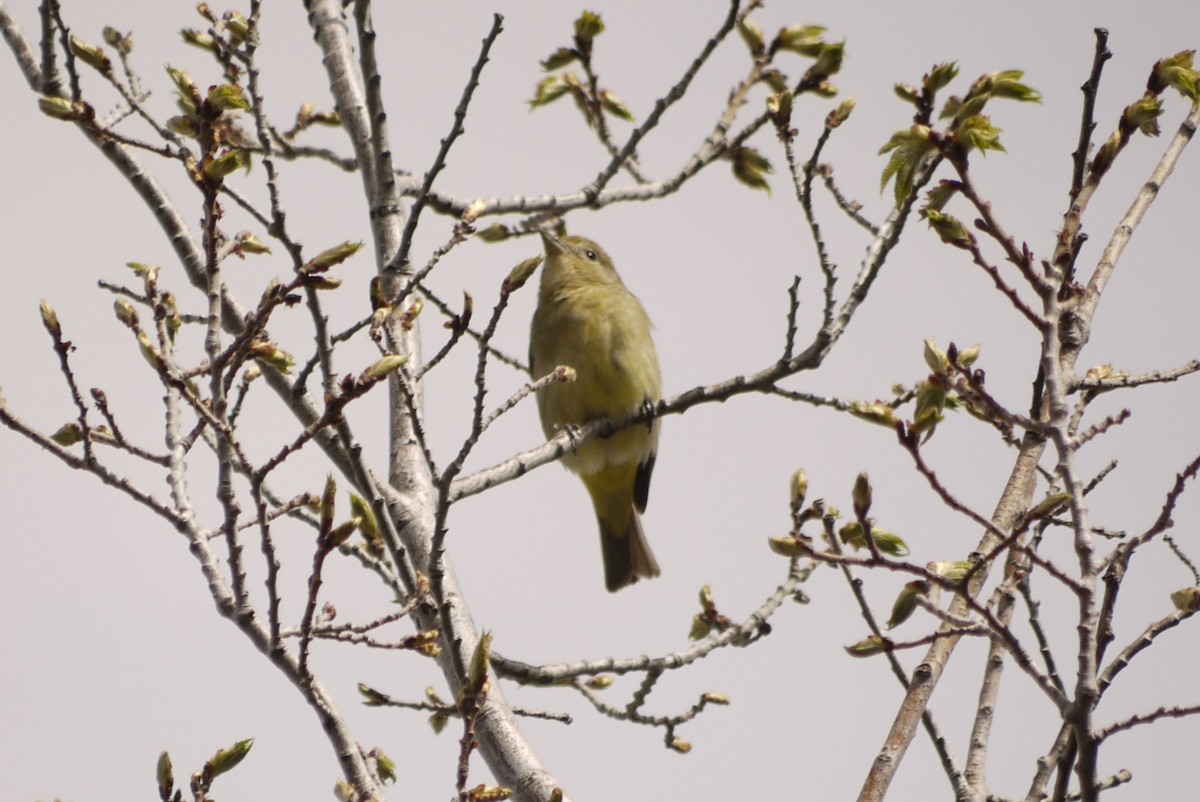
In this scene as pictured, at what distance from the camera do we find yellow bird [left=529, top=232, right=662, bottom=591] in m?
7.10

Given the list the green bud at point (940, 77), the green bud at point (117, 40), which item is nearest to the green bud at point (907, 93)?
the green bud at point (940, 77)

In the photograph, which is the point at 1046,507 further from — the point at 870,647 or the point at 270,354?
the point at 270,354

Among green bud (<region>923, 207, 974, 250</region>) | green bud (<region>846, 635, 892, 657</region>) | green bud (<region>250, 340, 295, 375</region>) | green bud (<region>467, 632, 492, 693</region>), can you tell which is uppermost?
green bud (<region>250, 340, 295, 375</region>)

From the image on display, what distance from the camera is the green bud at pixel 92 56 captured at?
3.75 meters

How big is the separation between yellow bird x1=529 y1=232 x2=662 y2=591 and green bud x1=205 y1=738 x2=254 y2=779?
14.1 feet

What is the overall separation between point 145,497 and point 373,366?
2.02 ft

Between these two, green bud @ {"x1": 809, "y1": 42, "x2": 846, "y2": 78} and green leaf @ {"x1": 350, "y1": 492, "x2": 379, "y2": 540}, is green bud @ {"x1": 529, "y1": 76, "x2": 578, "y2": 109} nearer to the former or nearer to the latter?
green bud @ {"x1": 809, "y1": 42, "x2": 846, "y2": 78}

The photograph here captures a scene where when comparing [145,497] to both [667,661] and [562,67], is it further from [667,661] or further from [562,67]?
[562,67]

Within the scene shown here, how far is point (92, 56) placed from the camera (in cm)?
376

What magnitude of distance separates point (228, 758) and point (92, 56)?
2098 millimetres

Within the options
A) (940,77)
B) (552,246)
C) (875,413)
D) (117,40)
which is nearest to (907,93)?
(940,77)

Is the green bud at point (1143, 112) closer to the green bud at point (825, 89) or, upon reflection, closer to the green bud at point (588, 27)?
the green bud at point (825, 89)

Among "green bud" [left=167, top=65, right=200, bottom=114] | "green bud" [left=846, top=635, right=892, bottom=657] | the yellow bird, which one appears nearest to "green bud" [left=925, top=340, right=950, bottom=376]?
"green bud" [left=846, top=635, right=892, bottom=657]

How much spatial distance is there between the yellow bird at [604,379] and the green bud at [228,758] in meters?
4.31
